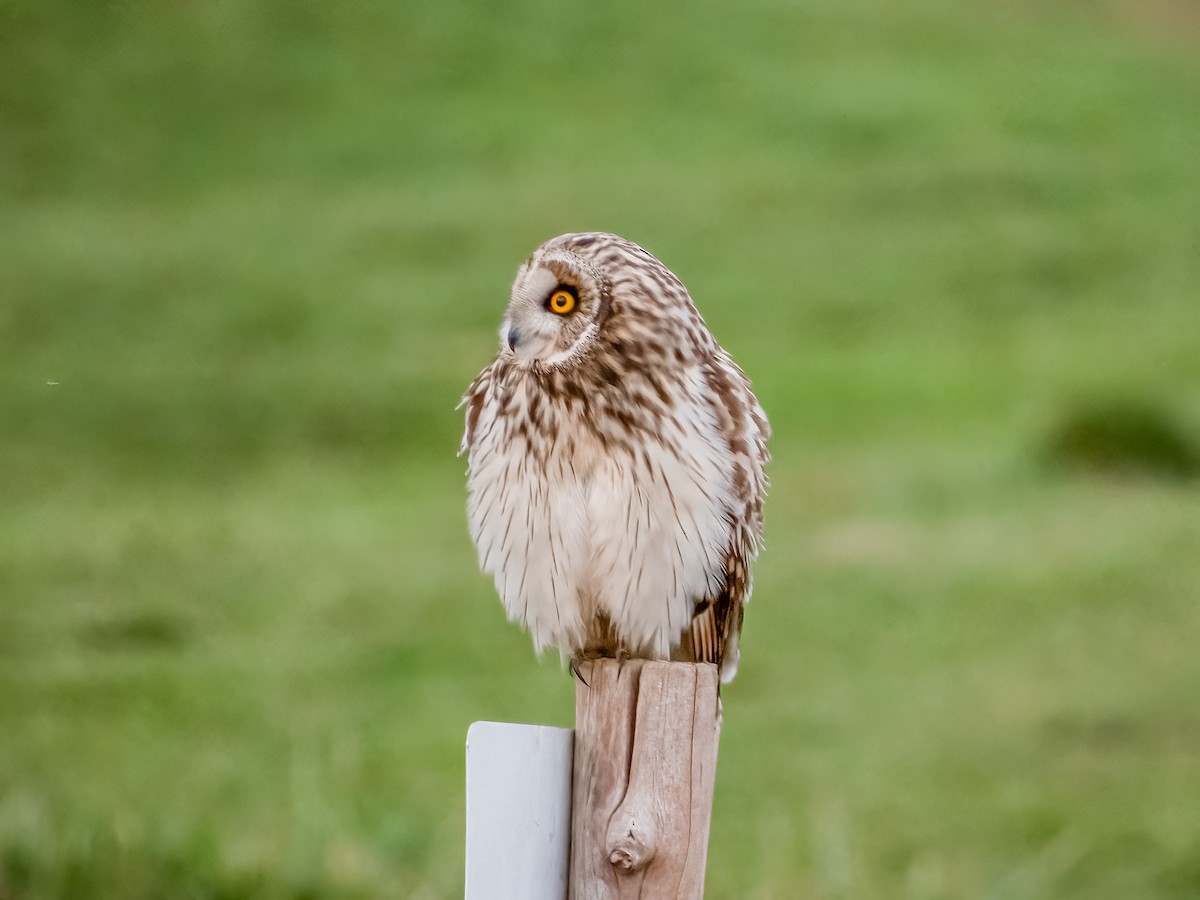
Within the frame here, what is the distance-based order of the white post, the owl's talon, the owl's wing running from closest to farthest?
the white post < the owl's talon < the owl's wing

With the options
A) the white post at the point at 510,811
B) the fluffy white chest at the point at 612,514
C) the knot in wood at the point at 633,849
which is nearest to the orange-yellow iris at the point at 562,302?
the fluffy white chest at the point at 612,514

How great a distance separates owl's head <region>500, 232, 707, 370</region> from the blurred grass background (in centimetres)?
247

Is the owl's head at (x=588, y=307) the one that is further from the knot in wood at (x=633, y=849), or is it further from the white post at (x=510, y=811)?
the knot in wood at (x=633, y=849)

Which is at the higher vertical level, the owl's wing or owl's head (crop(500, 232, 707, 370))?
owl's head (crop(500, 232, 707, 370))

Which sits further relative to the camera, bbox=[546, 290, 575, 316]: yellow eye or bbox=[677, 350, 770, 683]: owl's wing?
bbox=[677, 350, 770, 683]: owl's wing

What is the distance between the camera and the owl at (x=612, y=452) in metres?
3.37

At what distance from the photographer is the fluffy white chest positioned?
3.41m

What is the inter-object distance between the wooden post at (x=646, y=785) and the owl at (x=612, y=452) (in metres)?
0.78

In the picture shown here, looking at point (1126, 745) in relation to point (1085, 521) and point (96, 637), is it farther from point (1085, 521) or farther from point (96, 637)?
point (96, 637)

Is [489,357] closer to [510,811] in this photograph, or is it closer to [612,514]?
[612,514]

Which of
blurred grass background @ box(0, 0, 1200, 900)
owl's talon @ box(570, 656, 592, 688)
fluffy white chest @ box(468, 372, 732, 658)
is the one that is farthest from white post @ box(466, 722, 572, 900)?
blurred grass background @ box(0, 0, 1200, 900)

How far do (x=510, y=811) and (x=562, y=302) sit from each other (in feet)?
3.71

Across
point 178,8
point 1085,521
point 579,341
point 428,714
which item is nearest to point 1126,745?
point 1085,521

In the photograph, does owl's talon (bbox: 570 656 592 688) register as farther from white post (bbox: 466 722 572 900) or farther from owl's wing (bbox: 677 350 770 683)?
white post (bbox: 466 722 572 900)
